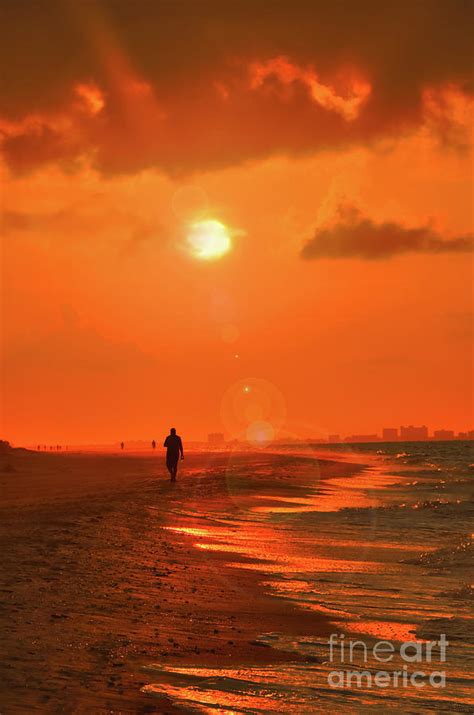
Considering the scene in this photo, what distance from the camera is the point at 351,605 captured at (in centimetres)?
1157

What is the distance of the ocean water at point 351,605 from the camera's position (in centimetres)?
721

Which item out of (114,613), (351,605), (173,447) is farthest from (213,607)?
(173,447)

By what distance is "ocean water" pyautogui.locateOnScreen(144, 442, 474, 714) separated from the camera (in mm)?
7215

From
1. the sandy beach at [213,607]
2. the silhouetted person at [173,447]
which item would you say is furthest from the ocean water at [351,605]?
the silhouetted person at [173,447]

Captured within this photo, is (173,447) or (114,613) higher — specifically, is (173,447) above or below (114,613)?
above

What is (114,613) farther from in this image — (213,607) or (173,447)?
(173,447)

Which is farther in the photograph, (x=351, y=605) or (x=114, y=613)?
(x=351, y=605)

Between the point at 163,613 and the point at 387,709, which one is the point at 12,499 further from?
the point at 387,709

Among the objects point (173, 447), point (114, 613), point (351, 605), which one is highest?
point (173, 447)

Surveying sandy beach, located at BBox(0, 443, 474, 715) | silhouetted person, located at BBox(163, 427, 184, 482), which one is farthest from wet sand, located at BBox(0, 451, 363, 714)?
silhouetted person, located at BBox(163, 427, 184, 482)

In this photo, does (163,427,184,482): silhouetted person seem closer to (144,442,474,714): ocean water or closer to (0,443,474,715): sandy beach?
(144,442,474,714): ocean water

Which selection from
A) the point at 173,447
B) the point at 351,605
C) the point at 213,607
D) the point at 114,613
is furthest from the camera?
the point at 173,447

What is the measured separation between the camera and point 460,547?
18.3 metres

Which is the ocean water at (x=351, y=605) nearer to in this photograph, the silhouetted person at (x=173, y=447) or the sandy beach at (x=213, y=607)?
the sandy beach at (x=213, y=607)
